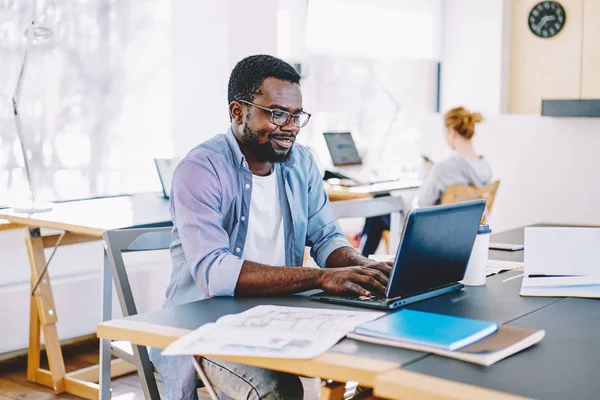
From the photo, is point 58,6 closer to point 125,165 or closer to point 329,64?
point 125,165

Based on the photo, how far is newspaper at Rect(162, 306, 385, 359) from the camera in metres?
1.41

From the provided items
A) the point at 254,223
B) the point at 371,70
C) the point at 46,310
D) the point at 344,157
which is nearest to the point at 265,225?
the point at 254,223

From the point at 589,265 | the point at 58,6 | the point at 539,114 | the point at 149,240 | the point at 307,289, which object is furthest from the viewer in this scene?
the point at 539,114

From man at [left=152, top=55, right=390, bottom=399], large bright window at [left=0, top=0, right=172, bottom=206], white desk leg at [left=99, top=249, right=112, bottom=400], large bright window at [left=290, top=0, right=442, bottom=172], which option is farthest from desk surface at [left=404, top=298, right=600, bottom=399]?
large bright window at [left=290, top=0, right=442, bottom=172]

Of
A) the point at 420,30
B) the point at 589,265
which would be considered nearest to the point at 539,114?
the point at 420,30

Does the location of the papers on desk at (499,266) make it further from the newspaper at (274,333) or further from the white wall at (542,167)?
the white wall at (542,167)

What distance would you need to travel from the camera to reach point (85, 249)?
4086 millimetres

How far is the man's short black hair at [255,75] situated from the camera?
217cm

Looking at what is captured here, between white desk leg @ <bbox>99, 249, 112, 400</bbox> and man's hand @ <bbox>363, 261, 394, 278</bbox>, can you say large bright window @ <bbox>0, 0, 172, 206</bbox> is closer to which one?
white desk leg @ <bbox>99, 249, 112, 400</bbox>

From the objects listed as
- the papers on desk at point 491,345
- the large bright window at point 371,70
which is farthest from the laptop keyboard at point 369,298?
the large bright window at point 371,70

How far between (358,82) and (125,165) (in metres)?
2.23

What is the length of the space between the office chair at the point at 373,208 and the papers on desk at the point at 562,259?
41.4 inches

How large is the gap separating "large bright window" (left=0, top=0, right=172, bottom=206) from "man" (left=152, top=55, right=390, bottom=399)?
1.78m

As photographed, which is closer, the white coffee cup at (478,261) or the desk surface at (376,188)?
the white coffee cup at (478,261)
